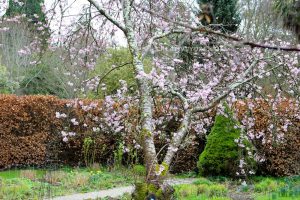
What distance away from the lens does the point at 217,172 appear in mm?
10031

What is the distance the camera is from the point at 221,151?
10039mm

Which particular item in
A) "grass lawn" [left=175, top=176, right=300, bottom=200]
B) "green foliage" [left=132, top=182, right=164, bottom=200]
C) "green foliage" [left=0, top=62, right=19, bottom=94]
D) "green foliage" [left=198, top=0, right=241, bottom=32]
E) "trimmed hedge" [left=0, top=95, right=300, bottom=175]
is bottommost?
"grass lawn" [left=175, top=176, right=300, bottom=200]

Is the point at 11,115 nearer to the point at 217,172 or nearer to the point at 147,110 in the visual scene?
the point at 217,172

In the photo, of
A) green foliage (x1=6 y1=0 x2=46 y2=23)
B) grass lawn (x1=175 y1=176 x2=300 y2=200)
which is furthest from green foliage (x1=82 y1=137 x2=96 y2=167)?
grass lawn (x1=175 y1=176 x2=300 y2=200)

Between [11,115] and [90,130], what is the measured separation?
200 centimetres

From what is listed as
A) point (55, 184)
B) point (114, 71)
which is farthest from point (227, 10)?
point (55, 184)

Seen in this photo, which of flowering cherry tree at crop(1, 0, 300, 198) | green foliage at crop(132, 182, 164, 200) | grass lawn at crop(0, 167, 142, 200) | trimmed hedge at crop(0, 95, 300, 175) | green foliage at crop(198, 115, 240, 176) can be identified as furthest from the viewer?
trimmed hedge at crop(0, 95, 300, 175)

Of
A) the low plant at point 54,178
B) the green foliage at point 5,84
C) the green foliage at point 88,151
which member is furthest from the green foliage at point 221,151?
the green foliage at point 5,84

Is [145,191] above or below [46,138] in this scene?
below

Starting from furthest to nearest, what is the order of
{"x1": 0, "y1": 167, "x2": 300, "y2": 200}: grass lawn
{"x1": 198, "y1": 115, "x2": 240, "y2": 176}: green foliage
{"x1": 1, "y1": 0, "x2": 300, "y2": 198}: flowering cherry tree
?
{"x1": 198, "y1": 115, "x2": 240, "y2": 176}: green foliage, {"x1": 0, "y1": 167, "x2": 300, "y2": 200}: grass lawn, {"x1": 1, "y1": 0, "x2": 300, "y2": 198}: flowering cherry tree

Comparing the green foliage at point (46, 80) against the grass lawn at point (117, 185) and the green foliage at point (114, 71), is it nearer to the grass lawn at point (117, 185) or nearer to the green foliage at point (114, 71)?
the green foliage at point (114, 71)

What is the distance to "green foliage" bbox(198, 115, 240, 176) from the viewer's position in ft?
32.6

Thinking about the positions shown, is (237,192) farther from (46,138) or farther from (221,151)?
(46,138)

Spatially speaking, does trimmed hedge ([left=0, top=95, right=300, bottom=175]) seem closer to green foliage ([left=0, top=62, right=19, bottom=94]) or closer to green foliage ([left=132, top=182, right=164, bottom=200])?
green foliage ([left=132, top=182, right=164, bottom=200])
